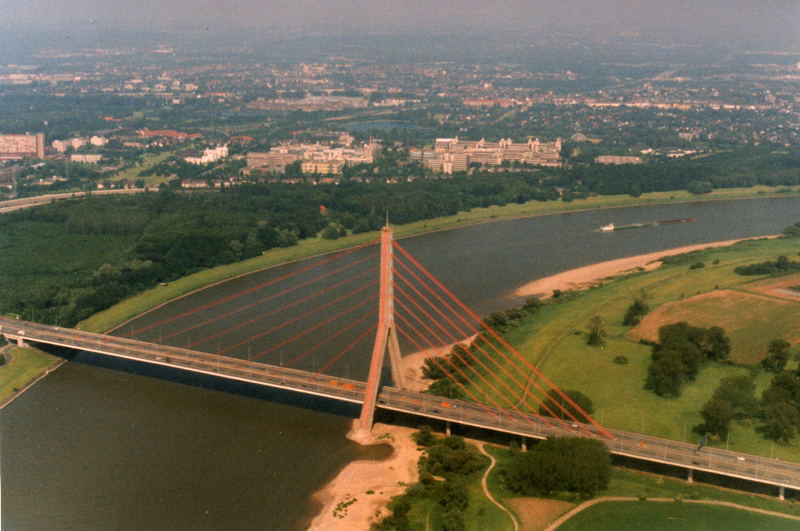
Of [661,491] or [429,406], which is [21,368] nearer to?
[429,406]

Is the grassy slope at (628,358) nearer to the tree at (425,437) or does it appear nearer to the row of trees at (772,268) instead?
the row of trees at (772,268)

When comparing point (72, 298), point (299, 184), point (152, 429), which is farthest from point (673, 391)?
point (299, 184)

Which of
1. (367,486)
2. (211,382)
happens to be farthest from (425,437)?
(211,382)

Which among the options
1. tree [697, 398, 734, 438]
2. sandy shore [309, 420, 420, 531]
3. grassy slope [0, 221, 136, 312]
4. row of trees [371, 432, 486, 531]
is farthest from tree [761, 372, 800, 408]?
grassy slope [0, 221, 136, 312]

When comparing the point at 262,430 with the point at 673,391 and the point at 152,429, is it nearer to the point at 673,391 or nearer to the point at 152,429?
the point at 152,429

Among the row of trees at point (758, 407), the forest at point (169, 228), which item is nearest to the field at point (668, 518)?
the row of trees at point (758, 407)
